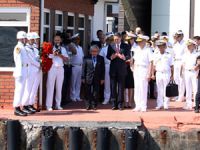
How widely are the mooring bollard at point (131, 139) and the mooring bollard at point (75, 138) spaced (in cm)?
86

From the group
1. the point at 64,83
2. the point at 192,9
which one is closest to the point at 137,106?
the point at 64,83

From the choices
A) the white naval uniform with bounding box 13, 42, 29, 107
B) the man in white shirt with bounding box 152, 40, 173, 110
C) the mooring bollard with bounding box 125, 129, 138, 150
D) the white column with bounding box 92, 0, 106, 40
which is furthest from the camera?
the white column with bounding box 92, 0, 106, 40

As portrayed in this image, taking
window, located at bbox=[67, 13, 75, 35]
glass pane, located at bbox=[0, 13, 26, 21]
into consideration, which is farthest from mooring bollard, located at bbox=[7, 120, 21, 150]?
window, located at bbox=[67, 13, 75, 35]

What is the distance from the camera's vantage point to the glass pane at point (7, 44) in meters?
13.7

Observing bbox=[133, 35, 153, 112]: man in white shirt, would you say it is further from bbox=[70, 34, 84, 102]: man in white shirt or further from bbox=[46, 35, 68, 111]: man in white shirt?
bbox=[70, 34, 84, 102]: man in white shirt

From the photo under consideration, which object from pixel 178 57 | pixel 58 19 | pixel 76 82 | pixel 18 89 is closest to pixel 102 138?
pixel 18 89

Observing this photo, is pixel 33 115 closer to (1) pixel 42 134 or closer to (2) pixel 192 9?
(1) pixel 42 134

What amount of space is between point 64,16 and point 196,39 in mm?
3617

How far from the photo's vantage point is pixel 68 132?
11453 mm

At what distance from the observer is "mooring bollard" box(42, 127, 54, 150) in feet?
37.5

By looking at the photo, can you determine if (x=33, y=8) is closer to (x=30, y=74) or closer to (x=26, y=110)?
(x=30, y=74)

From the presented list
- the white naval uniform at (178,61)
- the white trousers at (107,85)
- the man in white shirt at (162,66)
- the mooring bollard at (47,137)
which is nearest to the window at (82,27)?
the white trousers at (107,85)

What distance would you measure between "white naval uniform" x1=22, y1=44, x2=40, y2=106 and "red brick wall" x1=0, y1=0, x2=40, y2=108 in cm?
88

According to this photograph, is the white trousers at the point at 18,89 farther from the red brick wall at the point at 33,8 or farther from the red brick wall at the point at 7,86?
the red brick wall at the point at 33,8
